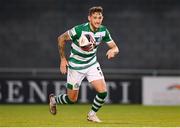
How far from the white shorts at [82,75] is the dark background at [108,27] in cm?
1085

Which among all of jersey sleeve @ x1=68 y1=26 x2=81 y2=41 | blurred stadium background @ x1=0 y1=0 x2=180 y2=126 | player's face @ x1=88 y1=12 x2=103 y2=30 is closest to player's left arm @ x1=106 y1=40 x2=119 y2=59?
player's face @ x1=88 y1=12 x2=103 y2=30

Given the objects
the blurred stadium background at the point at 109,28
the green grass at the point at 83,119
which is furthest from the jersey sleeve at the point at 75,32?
the blurred stadium background at the point at 109,28

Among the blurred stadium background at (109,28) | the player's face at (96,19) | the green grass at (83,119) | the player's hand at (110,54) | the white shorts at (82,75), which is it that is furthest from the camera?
the blurred stadium background at (109,28)

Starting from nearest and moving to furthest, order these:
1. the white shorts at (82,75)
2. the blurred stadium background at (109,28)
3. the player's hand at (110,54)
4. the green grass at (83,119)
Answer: the player's hand at (110,54) < the green grass at (83,119) < the white shorts at (82,75) < the blurred stadium background at (109,28)

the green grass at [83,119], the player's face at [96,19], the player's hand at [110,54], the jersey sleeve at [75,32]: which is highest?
the player's face at [96,19]

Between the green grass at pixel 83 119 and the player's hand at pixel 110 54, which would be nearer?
the player's hand at pixel 110 54

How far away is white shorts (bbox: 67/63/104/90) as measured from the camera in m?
Answer: 11.4

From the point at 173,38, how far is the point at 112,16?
214cm

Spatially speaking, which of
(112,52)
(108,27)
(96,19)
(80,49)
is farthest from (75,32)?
(108,27)

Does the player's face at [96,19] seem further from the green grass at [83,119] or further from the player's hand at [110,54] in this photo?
the green grass at [83,119]

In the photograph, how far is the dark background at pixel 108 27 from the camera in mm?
22484

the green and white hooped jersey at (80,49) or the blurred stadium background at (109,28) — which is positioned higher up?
the green and white hooped jersey at (80,49)

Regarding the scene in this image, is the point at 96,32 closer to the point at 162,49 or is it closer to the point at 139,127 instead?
the point at 139,127

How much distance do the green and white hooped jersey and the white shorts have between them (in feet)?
0.22
